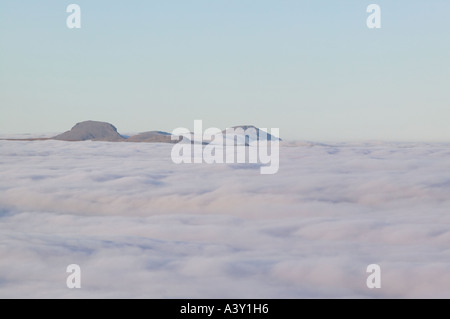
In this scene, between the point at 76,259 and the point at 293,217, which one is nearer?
the point at 76,259

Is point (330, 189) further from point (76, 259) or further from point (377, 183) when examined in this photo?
point (76, 259)

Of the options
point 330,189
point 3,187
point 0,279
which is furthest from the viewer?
point 3,187

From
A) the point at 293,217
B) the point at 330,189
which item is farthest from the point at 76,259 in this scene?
the point at 330,189

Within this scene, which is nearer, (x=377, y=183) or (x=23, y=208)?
(x=23, y=208)

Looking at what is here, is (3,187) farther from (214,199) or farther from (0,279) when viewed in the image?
(0,279)

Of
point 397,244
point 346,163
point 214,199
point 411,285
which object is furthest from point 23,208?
point 346,163

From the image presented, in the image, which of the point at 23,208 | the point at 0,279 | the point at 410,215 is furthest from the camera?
the point at 23,208
